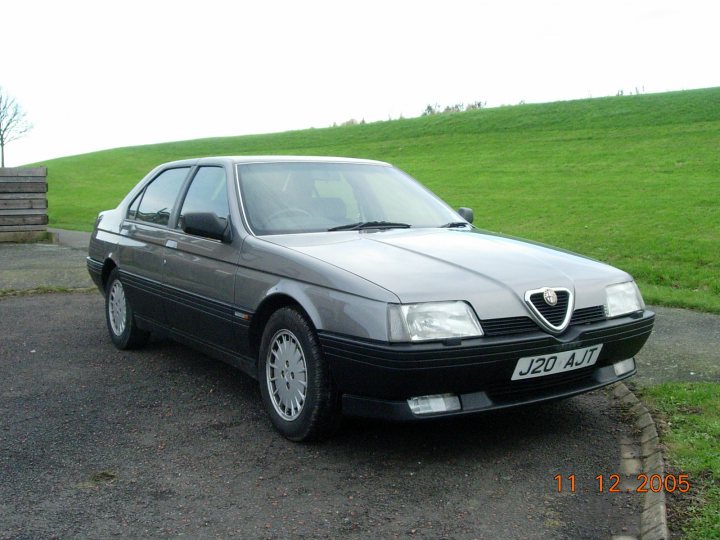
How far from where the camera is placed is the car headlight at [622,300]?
14.9 feet

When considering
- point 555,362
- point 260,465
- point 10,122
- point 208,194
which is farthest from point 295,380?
point 10,122

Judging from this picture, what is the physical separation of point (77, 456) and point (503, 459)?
2.25m

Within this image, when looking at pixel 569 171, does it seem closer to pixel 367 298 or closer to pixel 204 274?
pixel 204 274

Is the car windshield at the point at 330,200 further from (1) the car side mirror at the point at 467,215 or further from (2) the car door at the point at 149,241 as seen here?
(2) the car door at the point at 149,241

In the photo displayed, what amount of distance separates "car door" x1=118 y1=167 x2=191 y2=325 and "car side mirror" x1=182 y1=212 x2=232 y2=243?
89 centimetres

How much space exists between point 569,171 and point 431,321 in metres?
20.8

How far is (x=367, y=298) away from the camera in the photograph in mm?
3961

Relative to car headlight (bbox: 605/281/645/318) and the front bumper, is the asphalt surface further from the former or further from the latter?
car headlight (bbox: 605/281/645/318)

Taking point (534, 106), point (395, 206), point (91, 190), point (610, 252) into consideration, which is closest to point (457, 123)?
point (534, 106)

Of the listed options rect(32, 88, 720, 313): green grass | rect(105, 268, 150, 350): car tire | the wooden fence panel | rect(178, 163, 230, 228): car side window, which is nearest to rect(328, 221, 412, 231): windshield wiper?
rect(178, 163, 230, 228): car side window

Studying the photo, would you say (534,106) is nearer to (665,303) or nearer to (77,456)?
(665,303)

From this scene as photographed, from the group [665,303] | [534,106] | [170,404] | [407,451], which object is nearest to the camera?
[407,451]

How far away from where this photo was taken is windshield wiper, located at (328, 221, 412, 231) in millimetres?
5129

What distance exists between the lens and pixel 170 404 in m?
5.31
